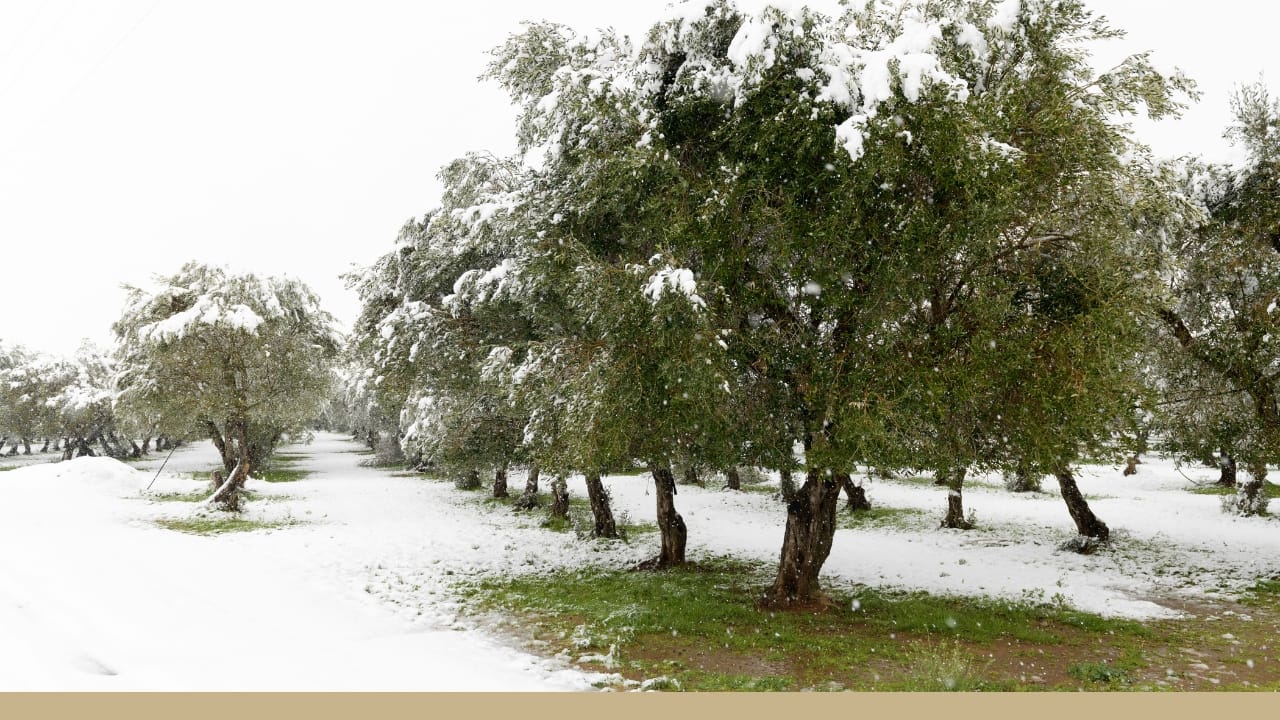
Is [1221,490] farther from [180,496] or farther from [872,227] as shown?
[180,496]

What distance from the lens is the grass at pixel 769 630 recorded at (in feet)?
26.5

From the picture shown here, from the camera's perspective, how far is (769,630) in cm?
1022

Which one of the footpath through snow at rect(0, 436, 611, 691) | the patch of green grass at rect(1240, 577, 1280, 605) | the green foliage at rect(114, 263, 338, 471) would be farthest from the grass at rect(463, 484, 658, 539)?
the patch of green grass at rect(1240, 577, 1280, 605)

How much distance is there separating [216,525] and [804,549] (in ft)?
61.5

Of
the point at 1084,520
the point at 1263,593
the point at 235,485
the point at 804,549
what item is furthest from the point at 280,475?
the point at 1263,593

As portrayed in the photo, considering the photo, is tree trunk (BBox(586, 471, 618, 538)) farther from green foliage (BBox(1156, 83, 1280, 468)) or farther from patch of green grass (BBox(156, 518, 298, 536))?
green foliage (BBox(1156, 83, 1280, 468))

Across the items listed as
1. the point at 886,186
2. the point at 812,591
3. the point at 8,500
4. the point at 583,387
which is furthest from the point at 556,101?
the point at 8,500

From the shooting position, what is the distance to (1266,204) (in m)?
12.5

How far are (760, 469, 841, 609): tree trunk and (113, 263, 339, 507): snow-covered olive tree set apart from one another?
64.4ft

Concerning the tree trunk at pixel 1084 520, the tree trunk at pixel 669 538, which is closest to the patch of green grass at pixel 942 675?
the tree trunk at pixel 669 538

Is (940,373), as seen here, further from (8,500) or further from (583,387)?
(8,500)

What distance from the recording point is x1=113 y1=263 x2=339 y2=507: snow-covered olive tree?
23.1 metres

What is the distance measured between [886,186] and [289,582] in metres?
12.8

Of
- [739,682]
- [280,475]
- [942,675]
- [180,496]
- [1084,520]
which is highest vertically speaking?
[1084,520]
